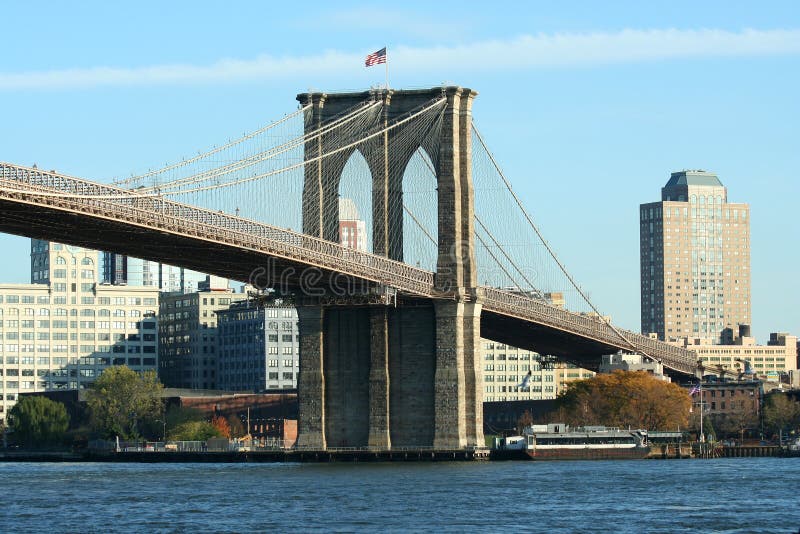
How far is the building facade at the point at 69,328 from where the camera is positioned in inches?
6954

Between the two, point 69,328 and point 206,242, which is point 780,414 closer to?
point 69,328

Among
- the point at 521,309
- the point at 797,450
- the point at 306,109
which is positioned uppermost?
the point at 306,109

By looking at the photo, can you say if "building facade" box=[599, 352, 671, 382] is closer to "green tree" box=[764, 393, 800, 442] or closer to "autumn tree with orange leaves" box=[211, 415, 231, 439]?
"green tree" box=[764, 393, 800, 442]

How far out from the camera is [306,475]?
86.2 meters

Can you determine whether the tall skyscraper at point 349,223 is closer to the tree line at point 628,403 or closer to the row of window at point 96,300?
the tree line at point 628,403

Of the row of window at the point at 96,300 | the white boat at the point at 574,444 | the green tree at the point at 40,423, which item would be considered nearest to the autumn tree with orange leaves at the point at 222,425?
the green tree at the point at 40,423

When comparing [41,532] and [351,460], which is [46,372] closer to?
[351,460]

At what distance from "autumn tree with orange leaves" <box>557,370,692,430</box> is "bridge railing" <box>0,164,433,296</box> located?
29989 mm

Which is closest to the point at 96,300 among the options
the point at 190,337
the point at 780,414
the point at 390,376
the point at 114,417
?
the point at 190,337

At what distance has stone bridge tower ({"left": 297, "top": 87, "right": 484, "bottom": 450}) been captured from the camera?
10012 centimetres

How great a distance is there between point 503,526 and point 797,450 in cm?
7212

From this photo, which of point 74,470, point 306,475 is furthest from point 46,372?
point 306,475

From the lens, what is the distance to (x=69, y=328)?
179250mm

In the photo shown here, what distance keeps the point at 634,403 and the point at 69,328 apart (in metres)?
71.8
